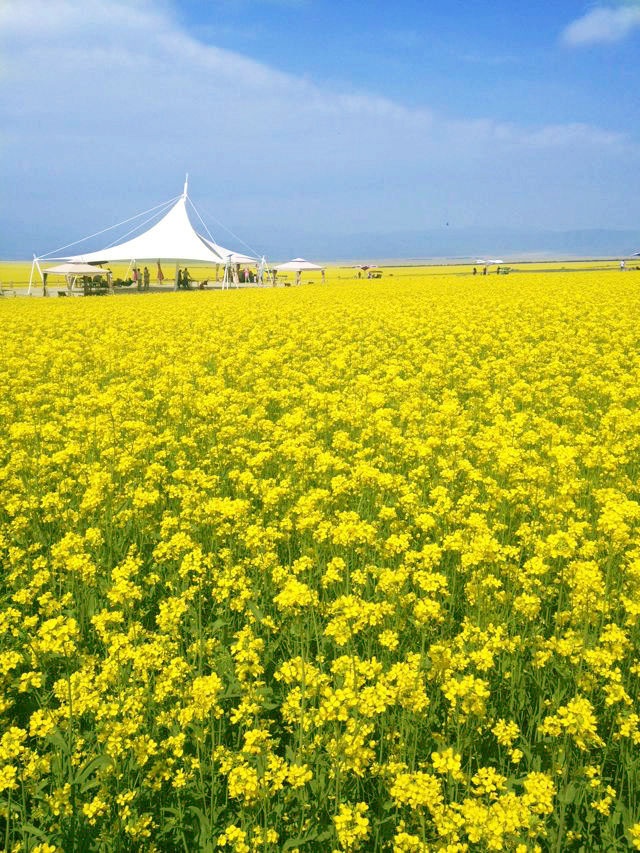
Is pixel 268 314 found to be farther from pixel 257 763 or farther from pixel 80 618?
pixel 257 763

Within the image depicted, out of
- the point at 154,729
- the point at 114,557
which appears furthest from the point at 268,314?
the point at 154,729

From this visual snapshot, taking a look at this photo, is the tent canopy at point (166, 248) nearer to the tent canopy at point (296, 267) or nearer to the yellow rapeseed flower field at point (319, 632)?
the tent canopy at point (296, 267)

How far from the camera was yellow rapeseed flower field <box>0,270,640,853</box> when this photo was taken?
2568 millimetres

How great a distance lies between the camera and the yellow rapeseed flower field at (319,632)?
101 inches

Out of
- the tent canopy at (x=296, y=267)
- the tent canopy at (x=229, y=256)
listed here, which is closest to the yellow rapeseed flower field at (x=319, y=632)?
the tent canopy at (x=229, y=256)

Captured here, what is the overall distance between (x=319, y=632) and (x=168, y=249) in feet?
143

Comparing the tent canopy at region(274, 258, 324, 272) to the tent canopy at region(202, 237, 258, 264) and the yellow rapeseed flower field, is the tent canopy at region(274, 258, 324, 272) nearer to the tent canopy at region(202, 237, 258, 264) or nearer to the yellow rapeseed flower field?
the tent canopy at region(202, 237, 258, 264)

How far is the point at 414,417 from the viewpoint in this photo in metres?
7.39

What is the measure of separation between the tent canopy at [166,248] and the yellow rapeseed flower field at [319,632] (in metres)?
36.6

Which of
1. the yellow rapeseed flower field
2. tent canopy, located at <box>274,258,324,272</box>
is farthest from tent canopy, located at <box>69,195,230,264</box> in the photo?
the yellow rapeseed flower field

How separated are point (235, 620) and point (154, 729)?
49.7 inches

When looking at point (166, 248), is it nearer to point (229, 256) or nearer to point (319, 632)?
point (229, 256)

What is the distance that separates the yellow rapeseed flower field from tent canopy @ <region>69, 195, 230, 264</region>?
3657cm

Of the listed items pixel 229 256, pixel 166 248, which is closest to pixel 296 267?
pixel 229 256
